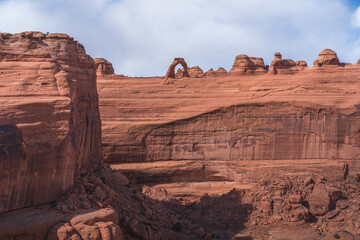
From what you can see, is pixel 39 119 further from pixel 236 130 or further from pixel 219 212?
pixel 236 130

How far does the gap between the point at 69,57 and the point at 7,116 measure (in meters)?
4.17

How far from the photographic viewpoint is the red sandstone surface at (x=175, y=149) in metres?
11.1

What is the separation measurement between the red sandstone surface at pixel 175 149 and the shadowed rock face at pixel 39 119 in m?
0.03

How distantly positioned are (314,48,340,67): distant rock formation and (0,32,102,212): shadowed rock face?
1463 centimetres

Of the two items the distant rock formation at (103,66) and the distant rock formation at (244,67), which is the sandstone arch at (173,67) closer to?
the distant rock formation at (244,67)

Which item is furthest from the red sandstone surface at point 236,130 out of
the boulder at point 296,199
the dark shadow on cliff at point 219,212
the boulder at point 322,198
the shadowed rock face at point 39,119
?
the shadowed rock face at point 39,119

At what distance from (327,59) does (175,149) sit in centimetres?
1007

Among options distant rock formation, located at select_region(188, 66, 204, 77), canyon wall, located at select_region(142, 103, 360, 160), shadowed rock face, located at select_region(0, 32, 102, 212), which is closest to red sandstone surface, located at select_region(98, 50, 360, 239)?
canyon wall, located at select_region(142, 103, 360, 160)

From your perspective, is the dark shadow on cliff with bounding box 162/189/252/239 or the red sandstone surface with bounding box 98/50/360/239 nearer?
the dark shadow on cliff with bounding box 162/189/252/239

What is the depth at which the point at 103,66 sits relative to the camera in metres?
27.4

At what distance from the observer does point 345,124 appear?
2125 centimetres

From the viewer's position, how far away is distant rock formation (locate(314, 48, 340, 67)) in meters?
23.2

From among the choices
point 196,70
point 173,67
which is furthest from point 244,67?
point 196,70

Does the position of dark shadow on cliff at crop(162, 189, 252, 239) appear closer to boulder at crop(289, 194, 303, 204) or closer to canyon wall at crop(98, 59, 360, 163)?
boulder at crop(289, 194, 303, 204)
